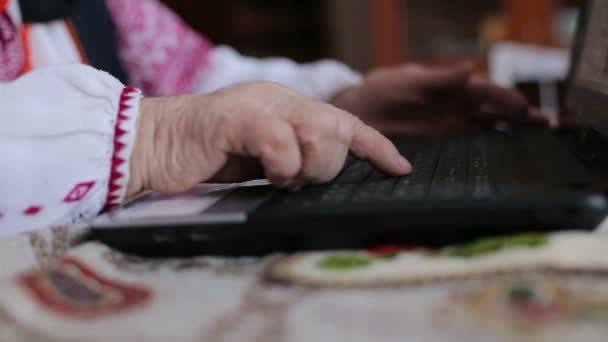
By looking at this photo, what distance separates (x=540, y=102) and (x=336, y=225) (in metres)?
0.64

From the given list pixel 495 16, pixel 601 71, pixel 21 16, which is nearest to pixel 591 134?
pixel 601 71

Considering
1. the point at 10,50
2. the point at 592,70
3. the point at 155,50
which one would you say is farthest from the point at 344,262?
the point at 155,50

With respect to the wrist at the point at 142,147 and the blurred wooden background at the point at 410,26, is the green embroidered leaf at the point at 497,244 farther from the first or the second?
the blurred wooden background at the point at 410,26

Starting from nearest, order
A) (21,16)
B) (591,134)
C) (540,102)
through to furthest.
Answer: (591,134)
(21,16)
(540,102)

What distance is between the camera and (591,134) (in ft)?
1.63

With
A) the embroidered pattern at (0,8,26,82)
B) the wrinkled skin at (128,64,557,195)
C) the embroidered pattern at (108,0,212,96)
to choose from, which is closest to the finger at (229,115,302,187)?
the wrinkled skin at (128,64,557,195)

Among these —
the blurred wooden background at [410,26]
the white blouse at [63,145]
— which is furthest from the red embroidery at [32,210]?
the blurred wooden background at [410,26]

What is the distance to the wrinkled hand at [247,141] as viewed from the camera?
1.10ft

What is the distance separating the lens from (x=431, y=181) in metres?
0.35

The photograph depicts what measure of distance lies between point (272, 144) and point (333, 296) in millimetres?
108

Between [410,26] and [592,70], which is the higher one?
[592,70]

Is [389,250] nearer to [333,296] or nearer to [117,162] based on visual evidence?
[333,296]

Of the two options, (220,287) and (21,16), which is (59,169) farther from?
(21,16)

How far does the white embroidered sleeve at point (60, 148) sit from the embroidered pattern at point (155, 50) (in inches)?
18.4
